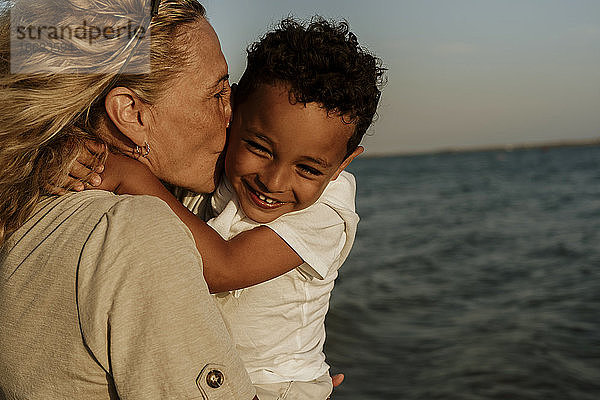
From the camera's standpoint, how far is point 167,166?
2262 mm

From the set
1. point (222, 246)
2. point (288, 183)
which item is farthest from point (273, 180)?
point (222, 246)

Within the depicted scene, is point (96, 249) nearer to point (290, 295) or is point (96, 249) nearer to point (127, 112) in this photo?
point (127, 112)

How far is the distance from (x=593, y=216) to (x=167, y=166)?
1780 cm

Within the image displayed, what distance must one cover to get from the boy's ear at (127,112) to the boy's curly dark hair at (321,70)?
20.4 inches

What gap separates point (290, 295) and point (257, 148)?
536 millimetres

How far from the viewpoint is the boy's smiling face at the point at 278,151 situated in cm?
240

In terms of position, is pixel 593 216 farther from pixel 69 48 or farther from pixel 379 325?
pixel 69 48

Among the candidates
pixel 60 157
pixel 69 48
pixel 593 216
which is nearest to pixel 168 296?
pixel 60 157

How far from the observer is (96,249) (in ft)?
5.14

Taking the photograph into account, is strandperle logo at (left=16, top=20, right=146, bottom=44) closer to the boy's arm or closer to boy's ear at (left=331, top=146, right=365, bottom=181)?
the boy's arm

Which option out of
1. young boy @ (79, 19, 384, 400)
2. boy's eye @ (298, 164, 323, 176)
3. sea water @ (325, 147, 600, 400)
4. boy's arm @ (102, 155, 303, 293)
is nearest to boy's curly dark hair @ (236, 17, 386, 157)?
young boy @ (79, 19, 384, 400)

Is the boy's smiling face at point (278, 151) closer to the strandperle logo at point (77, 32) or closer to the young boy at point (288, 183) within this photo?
the young boy at point (288, 183)

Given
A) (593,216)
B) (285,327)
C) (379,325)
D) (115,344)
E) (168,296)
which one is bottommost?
(593,216)

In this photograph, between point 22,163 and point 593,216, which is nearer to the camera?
point 22,163
